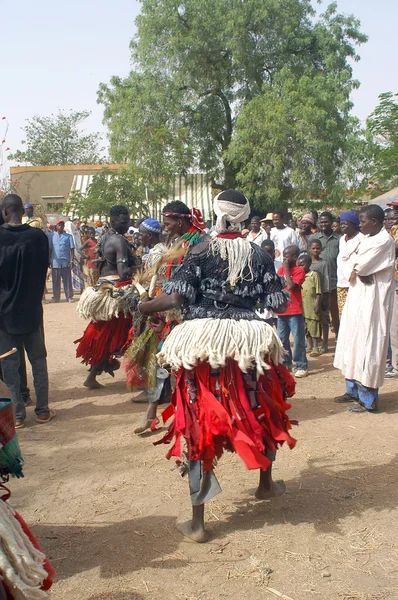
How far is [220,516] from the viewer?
398 cm

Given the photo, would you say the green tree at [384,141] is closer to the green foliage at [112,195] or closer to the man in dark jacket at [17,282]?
the green foliage at [112,195]

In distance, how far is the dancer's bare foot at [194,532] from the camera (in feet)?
11.9

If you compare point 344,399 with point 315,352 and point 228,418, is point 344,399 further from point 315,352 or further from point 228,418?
point 228,418

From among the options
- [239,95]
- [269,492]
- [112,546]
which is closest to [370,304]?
[269,492]

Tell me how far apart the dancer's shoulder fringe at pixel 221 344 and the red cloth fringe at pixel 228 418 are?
0.12 metres

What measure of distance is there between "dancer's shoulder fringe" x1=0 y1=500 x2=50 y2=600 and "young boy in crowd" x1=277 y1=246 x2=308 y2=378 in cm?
551

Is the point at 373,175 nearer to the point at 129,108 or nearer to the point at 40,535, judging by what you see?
the point at 129,108

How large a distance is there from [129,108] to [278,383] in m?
24.1

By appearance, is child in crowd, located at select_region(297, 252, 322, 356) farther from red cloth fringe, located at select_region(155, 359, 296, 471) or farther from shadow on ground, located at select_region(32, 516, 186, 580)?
shadow on ground, located at select_region(32, 516, 186, 580)

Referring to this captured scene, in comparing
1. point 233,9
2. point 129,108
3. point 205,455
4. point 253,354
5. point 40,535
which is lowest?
point 40,535

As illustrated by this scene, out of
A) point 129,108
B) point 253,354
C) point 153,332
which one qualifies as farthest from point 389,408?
point 129,108

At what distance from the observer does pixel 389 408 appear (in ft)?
20.5

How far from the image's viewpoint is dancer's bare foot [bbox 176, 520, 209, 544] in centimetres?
364

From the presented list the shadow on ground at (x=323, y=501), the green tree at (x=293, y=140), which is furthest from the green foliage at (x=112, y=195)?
the shadow on ground at (x=323, y=501)
